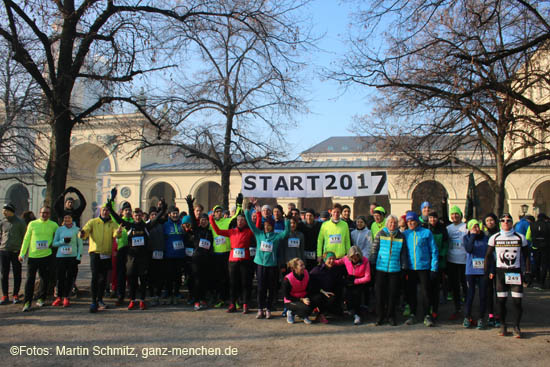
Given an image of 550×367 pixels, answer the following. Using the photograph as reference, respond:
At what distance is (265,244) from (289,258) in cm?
73

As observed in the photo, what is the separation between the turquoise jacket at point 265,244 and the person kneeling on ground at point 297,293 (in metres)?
0.46

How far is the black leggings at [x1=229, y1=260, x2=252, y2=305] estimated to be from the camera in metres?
8.05

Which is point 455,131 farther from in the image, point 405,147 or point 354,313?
point 354,313

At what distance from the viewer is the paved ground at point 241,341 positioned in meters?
5.38

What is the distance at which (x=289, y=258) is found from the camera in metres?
8.29

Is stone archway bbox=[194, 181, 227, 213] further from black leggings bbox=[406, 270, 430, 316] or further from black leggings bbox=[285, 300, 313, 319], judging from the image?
black leggings bbox=[406, 270, 430, 316]

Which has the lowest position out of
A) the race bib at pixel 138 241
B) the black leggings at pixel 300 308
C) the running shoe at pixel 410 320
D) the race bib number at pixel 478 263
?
the running shoe at pixel 410 320

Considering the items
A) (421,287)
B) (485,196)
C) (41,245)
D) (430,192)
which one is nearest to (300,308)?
(421,287)

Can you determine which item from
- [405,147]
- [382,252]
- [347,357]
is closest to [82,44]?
[382,252]

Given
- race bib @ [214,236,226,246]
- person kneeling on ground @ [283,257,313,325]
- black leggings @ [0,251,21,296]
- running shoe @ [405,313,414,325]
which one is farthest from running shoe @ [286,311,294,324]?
black leggings @ [0,251,21,296]

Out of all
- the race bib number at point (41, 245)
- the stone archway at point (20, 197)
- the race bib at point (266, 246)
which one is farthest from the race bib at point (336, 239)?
the stone archway at point (20, 197)

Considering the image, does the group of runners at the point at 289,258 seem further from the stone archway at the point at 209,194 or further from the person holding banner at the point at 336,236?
the stone archway at the point at 209,194

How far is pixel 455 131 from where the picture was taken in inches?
597

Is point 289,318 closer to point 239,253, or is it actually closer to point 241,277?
point 241,277
